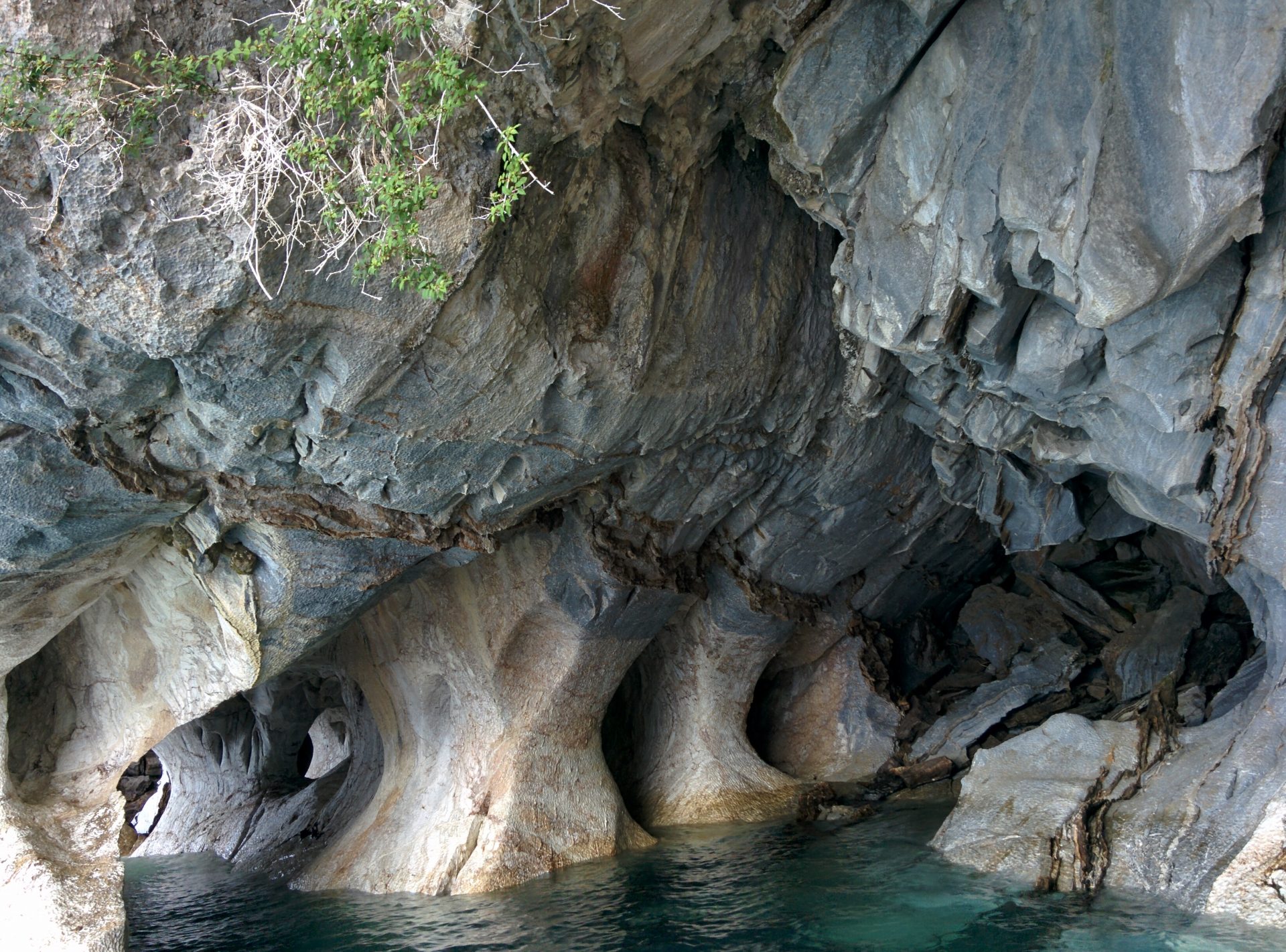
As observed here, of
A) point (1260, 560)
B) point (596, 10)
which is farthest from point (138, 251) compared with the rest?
point (1260, 560)

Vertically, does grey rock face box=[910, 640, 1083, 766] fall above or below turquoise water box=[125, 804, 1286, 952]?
above

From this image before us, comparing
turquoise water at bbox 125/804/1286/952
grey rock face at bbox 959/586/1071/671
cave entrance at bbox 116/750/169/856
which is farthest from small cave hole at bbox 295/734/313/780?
grey rock face at bbox 959/586/1071/671

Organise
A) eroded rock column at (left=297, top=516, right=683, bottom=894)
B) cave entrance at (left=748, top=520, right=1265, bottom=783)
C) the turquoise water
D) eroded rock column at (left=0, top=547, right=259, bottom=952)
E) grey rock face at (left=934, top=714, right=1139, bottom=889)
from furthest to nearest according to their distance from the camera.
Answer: cave entrance at (left=748, top=520, right=1265, bottom=783)
eroded rock column at (left=297, top=516, right=683, bottom=894)
eroded rock column at (left=0, top=547, right=259, bottom=952)
grey rock face at (left=934, top=714, right=1139, bottom=889)
the turquoise water

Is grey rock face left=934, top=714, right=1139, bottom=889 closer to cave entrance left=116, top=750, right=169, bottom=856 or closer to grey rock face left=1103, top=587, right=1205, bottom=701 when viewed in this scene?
grey rock face left=1103, top=587, right=1205, bottom=701

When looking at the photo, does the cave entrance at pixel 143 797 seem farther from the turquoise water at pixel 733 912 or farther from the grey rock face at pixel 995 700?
the grey rock face at pixel 995 700

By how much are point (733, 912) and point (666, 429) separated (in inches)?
210

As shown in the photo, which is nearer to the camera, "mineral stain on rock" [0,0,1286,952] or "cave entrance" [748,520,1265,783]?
"mineral stain on rock" [0,0,1286,952]

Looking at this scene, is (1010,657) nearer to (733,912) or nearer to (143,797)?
(733,912)

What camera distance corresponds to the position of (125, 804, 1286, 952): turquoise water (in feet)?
31.9

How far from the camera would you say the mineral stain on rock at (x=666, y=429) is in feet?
26.1

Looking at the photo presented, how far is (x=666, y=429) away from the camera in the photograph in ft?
39.7

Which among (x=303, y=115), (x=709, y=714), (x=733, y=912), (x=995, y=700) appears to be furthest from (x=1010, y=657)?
(x=303, y=115)

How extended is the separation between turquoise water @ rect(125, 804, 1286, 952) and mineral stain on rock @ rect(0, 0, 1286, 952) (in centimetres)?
61

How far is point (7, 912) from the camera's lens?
10.1m
